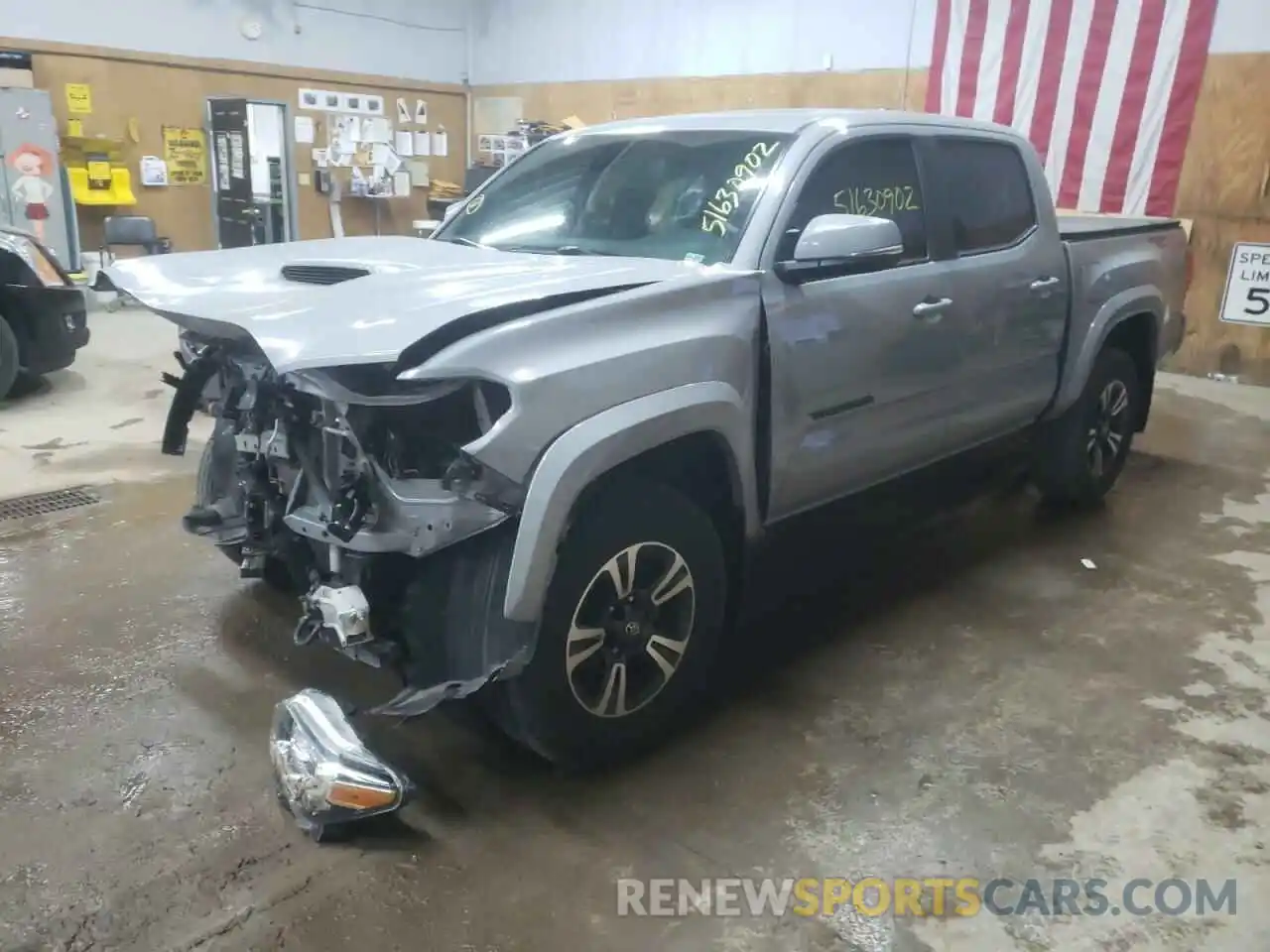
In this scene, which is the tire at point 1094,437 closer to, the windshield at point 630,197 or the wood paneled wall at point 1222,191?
the windshield at point 630,197

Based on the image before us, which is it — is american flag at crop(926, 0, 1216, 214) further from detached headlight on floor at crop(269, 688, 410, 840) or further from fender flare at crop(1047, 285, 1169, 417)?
detached headlight on floor at crop(269, 688, 410, 840)

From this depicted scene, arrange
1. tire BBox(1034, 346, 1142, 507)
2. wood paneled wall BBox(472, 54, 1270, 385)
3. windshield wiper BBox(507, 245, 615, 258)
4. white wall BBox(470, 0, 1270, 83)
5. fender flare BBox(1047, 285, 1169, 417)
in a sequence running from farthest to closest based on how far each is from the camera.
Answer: white wall BBox(470, 0, 1270, 83), wood paneled wall BBox(472, 54, 1270, 385), tire BBox(1034, 346, 1142, 507), fender flare BBox(1047, 285, 1169, 417), windshield wiper BBox(507, 245, 615, 258)

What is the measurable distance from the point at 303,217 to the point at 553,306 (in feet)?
35.8

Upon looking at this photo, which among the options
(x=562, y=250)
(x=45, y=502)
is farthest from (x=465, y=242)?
(x=45, y=502)

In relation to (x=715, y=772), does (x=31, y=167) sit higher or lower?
higher

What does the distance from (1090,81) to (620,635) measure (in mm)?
7679

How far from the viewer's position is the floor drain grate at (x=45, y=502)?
4.62 m

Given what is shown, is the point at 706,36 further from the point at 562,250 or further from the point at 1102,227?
the point at 562,250

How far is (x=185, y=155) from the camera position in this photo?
11.2 m

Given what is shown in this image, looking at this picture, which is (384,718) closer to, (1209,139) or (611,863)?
(611,863)

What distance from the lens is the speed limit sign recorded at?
26.3 feet

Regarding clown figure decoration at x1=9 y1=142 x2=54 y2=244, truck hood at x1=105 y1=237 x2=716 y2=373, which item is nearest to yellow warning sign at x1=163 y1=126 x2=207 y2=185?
clown figure decoration at x1=9 y1=142 x2=54 y2=244

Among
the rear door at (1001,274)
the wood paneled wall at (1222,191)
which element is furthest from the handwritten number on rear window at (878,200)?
the wood paneled wall at (1222,191)

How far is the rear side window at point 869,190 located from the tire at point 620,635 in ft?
2.94
